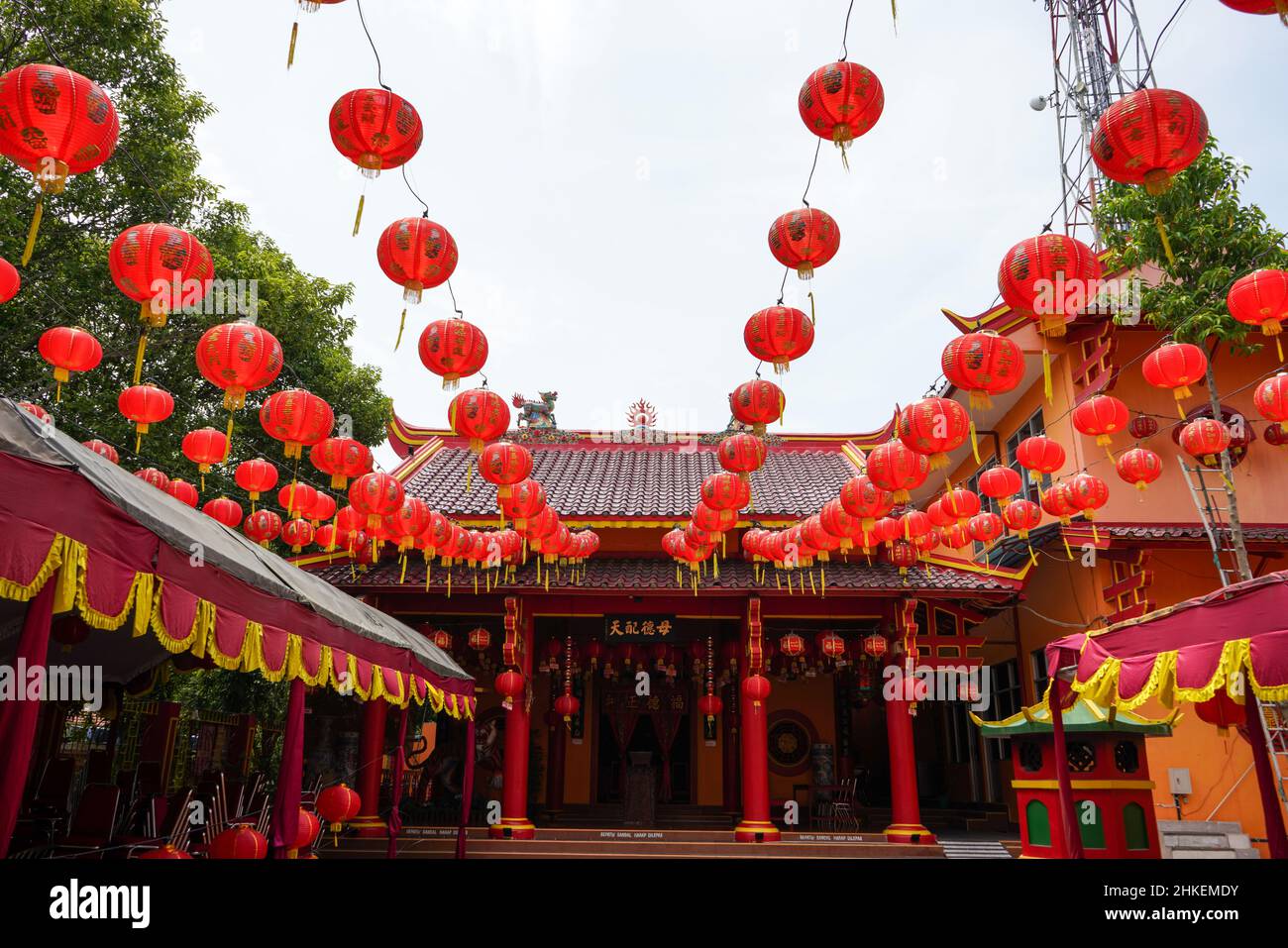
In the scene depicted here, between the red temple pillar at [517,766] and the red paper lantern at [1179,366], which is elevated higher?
the red paper lantern at [1179,366]

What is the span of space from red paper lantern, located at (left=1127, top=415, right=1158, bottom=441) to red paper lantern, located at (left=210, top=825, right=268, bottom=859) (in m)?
13.7

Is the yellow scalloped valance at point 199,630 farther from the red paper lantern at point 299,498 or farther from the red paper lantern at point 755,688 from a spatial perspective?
the red paper lantern at point 755,688

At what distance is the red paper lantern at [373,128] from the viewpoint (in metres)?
5.70

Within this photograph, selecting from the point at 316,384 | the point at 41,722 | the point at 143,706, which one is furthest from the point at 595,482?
the point at 41,722

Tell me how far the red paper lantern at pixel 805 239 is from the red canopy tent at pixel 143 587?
4.95m

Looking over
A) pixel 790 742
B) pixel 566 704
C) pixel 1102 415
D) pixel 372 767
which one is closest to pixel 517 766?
pixel 566 704

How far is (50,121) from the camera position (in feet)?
16.1

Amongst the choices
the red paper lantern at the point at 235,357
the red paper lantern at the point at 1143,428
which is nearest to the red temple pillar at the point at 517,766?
the red paper lantern at the point at 235,357

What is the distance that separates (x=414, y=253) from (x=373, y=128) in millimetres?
1209

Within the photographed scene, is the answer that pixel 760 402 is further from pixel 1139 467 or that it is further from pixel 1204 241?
pixel 1204 241

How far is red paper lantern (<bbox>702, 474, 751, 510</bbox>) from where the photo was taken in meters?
10.2

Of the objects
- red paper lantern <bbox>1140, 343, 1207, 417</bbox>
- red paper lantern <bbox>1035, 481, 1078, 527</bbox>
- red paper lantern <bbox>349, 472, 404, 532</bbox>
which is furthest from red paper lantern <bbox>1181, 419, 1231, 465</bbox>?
red paper lantern <bbox>349, 472, 404, 532</bbox>

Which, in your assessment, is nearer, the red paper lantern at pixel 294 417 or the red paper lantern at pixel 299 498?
the red paper lantern at pixel 294 417

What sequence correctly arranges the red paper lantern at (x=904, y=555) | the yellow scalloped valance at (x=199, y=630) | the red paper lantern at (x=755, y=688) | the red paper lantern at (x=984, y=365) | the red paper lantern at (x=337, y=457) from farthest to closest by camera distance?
the red paper lantern at (x=904, y=555) < the red paper lantern at (x=755, y=688) < the red paper lantern at (x=337, y=457) < the red paper lantern at (x=984, y=365) < the yellow scalloped valance at (x=199, y=630)
